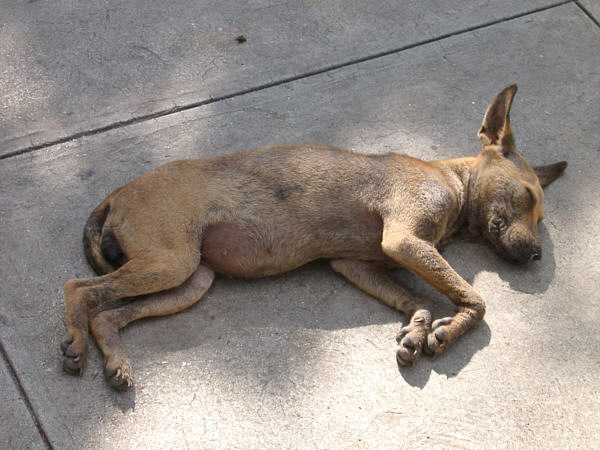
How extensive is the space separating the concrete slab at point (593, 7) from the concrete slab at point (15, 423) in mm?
6086

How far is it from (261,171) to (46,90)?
7.01ft

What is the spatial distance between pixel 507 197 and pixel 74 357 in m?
2.90

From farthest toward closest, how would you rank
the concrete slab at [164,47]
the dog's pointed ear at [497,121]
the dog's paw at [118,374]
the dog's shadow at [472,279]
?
the concrete slab at [164,47], the dog's pointed ear at [497,121], the dog's shadow at [472,279], the dog's paw at [118,374]

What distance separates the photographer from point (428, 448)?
361cm

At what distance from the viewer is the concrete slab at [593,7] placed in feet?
22.2

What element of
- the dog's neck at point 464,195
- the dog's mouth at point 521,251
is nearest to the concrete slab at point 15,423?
the dog's neck at point 464,195

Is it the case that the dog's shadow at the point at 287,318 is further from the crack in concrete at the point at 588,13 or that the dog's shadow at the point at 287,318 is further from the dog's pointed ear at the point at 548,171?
the crack in concrete at the point at 588,13

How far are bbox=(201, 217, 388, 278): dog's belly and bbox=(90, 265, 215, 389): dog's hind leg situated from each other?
0.49ft

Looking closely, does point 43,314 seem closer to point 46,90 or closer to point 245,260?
point 245,260

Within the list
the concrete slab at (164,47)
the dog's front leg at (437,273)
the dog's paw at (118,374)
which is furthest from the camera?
the concrete slab at (164,47)

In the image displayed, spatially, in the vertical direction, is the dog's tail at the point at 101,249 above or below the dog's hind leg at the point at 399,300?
above

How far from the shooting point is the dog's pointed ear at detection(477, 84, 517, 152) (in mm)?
4820

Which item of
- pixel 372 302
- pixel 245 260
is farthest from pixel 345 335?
pixel 245 260

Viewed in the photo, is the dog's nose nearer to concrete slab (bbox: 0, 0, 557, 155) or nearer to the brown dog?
the brown dog
